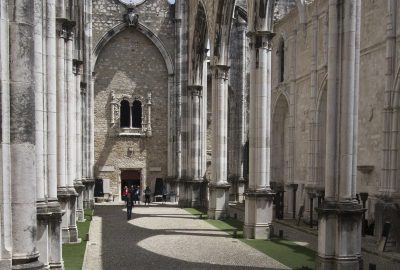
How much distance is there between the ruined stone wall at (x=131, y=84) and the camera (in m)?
30.7

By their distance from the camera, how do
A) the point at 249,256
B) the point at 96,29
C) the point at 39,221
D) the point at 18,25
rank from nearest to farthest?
the point at 18,25, the point at 39,221, the point at 249,256, the point at 96,29

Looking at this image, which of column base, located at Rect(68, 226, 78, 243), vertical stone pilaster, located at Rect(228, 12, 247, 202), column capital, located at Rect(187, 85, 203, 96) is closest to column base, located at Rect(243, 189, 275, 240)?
column base, located at Rect(68, 226, 78, 243)

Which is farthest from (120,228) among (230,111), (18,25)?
(230,111)

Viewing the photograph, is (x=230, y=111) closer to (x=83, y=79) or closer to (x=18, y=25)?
(x=83, y=79)

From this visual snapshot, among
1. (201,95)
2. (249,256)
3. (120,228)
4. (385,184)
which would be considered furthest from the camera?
(201,95)

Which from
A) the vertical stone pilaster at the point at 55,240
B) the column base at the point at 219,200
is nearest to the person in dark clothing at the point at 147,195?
the column base at the point at 219,200

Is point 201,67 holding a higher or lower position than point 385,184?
higher

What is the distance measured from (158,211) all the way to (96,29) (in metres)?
12.7

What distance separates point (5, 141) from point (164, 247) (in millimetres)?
8959

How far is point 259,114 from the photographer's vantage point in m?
16.1

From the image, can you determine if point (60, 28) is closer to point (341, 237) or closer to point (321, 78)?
point (341, 237)

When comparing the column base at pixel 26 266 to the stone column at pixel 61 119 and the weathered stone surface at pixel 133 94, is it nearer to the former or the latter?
the stone column at pixel 61 119

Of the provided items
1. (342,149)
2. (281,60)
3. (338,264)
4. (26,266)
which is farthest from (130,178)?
(26,266)

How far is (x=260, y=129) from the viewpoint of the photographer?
16.0 m
